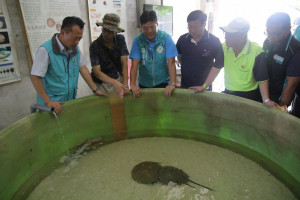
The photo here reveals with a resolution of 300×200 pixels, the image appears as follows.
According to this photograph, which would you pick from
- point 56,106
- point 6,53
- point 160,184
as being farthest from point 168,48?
point 6,53

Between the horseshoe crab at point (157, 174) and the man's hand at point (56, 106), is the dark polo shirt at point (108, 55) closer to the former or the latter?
the man's hand at point (56, 106)

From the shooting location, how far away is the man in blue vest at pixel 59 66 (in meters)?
2.04

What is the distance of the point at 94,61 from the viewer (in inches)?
103

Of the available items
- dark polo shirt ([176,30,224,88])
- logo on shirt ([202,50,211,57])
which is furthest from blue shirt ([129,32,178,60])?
logo on shirt ([202,50,211,57])

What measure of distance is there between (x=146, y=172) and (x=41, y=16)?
2680 mm

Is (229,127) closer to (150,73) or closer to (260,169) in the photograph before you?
(260,169)

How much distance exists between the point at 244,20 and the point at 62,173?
2.40m

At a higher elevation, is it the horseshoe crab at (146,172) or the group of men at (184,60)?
the group of men at (184,60)

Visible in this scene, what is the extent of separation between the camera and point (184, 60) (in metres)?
2.81

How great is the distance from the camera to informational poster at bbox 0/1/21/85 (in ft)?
9.20

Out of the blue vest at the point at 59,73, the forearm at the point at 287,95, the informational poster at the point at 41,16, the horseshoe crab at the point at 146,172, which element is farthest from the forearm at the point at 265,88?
the informational poster at the point at 41,16

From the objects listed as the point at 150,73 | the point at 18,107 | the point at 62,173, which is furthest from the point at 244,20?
the point at 18,107

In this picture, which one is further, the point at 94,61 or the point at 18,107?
the point at 18,107

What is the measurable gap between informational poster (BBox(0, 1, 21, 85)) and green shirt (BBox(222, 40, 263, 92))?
2.70 metres
